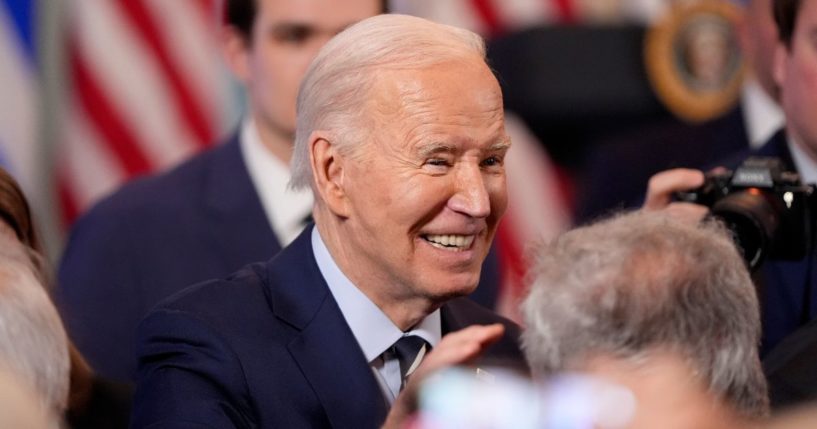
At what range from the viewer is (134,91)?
155 inches

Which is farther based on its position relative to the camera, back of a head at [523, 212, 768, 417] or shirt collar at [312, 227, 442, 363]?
shirt collar at [312, 227, 442, 363]

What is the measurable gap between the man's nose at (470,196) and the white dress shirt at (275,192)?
0.92 metres

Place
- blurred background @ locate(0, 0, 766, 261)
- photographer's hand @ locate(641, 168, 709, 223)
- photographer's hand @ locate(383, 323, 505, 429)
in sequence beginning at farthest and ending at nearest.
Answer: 1. blurred background @ locate(0, 0, 766, 261)
2. photographer's hand @ locate(641, 168, 709, 223)
3. photographer's hand @ locate(383, 323, 505, 429)

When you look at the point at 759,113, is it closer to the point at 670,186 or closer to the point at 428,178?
the point at 670,186

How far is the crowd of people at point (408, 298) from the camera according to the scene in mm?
1620

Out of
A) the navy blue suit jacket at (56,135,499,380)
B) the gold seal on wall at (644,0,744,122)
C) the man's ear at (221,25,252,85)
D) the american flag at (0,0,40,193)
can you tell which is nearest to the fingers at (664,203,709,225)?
the navy blue suit jacket at (56,135,499,380)

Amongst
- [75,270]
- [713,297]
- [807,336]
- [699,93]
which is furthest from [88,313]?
[699,93]

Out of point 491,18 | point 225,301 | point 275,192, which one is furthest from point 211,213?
point 491,18

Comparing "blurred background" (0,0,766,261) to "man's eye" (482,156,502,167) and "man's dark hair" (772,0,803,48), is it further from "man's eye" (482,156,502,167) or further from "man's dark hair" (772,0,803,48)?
"man's eye" (482,156,502,167)

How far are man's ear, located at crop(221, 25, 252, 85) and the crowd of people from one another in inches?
20.4

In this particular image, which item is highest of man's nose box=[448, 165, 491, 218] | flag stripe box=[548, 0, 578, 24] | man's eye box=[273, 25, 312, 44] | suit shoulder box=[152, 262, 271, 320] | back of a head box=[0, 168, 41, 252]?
man's nose box=[448, 165, 491, 218]

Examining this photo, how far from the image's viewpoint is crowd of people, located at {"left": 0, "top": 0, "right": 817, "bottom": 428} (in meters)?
1.62

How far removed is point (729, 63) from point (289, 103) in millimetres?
1558

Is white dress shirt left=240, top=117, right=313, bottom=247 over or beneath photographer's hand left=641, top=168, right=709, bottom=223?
Answer: beneath
